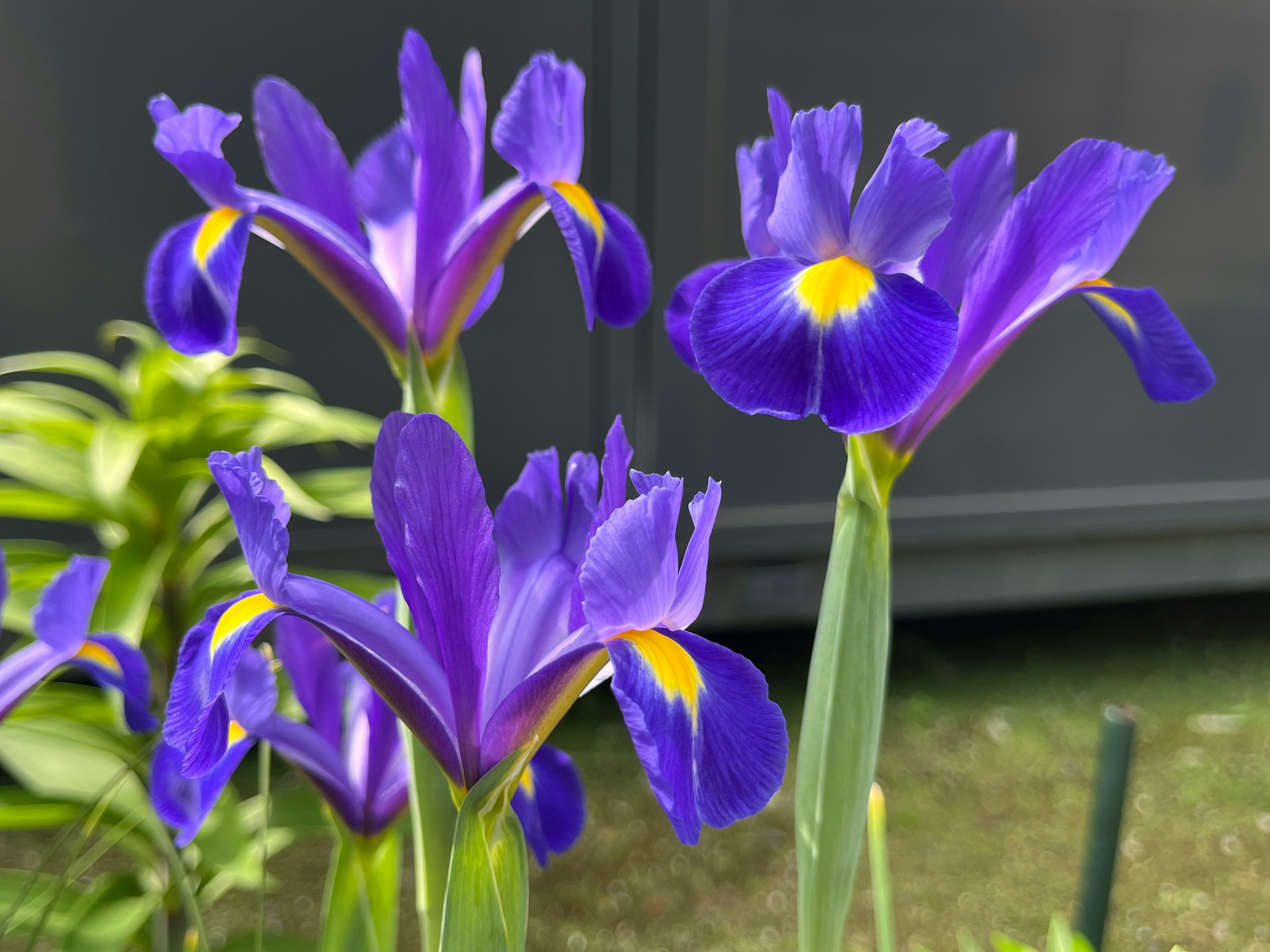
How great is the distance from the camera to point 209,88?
4.31 ft

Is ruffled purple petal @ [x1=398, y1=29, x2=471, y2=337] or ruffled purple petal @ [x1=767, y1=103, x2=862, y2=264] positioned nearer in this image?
ruffled purple petal @ [x1=767, y1=103, x2=862, y2=264]

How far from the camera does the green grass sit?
135cm

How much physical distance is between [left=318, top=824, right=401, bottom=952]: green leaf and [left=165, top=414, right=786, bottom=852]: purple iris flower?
0.45 ft

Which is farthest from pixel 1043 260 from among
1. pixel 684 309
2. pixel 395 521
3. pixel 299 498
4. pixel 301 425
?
pixel 301 425

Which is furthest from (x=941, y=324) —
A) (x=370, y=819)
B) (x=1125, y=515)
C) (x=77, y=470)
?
(x=1125, y=515)

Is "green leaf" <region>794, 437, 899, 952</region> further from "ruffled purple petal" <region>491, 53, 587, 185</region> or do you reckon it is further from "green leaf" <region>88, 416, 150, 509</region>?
"green leaf" <region>88, 416, 150, 509</region>

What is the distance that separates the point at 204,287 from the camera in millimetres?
442

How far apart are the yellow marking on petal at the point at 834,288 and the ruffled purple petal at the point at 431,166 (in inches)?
7.9

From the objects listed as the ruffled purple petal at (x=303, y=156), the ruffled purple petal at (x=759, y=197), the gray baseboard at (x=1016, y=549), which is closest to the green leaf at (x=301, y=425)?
the ruffled purple petal at (x=303, y=156)

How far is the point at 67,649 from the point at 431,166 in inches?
11.0

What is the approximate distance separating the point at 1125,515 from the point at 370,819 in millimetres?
1682

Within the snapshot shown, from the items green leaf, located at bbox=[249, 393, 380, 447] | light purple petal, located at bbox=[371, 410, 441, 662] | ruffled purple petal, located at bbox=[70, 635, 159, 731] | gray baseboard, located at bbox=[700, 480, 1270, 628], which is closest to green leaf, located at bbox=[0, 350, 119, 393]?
green leaf, located at bbox=[249, 393, 380, 447]

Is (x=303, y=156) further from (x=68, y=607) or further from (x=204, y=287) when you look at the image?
(x=68, y=607)

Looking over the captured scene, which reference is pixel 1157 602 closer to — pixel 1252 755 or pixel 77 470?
pixel 1252 755
